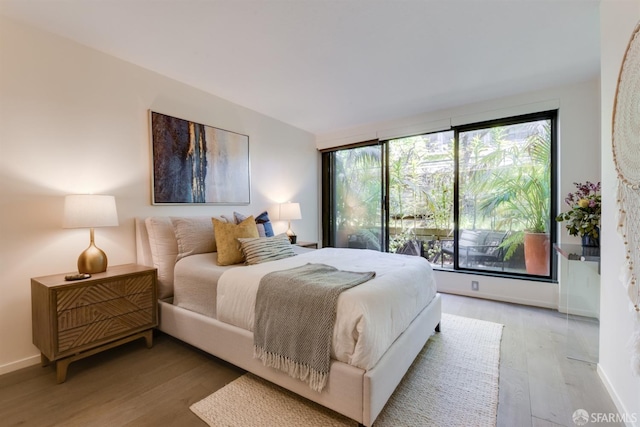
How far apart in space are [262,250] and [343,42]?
186 centimetres

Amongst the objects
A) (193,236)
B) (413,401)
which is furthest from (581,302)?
(193,236)

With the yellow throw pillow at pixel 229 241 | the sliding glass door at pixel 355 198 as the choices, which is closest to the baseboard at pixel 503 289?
the sliding glass door at pixel 355 198

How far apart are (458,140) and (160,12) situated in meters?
A: 3.52

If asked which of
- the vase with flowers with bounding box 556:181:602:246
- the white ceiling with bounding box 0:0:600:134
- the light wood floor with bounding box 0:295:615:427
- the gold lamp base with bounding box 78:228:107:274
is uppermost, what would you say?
the white ceiling with bounding box 0:0:600:134

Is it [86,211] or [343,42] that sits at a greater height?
[343,42]

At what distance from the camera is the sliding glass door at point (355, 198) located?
445 centimetres

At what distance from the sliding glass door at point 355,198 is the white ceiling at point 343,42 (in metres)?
1.45

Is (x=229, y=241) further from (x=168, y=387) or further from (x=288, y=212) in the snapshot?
(x=288, y=212)

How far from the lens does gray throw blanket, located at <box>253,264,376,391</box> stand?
57.2 inches

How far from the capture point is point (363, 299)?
146cm

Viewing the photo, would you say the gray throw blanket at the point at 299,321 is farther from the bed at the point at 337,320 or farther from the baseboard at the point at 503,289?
the baseboard at the point at 503,289

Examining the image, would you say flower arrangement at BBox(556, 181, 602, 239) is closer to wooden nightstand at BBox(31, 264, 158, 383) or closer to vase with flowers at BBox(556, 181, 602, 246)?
vase with flowers at BBox(556, 181, 602, 246)

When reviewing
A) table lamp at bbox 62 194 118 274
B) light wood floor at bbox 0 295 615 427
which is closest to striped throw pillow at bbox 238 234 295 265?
light wood floor at bbox 0 295 615 427

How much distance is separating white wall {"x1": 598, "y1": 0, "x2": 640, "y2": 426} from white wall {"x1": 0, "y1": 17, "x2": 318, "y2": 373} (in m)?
3.44
